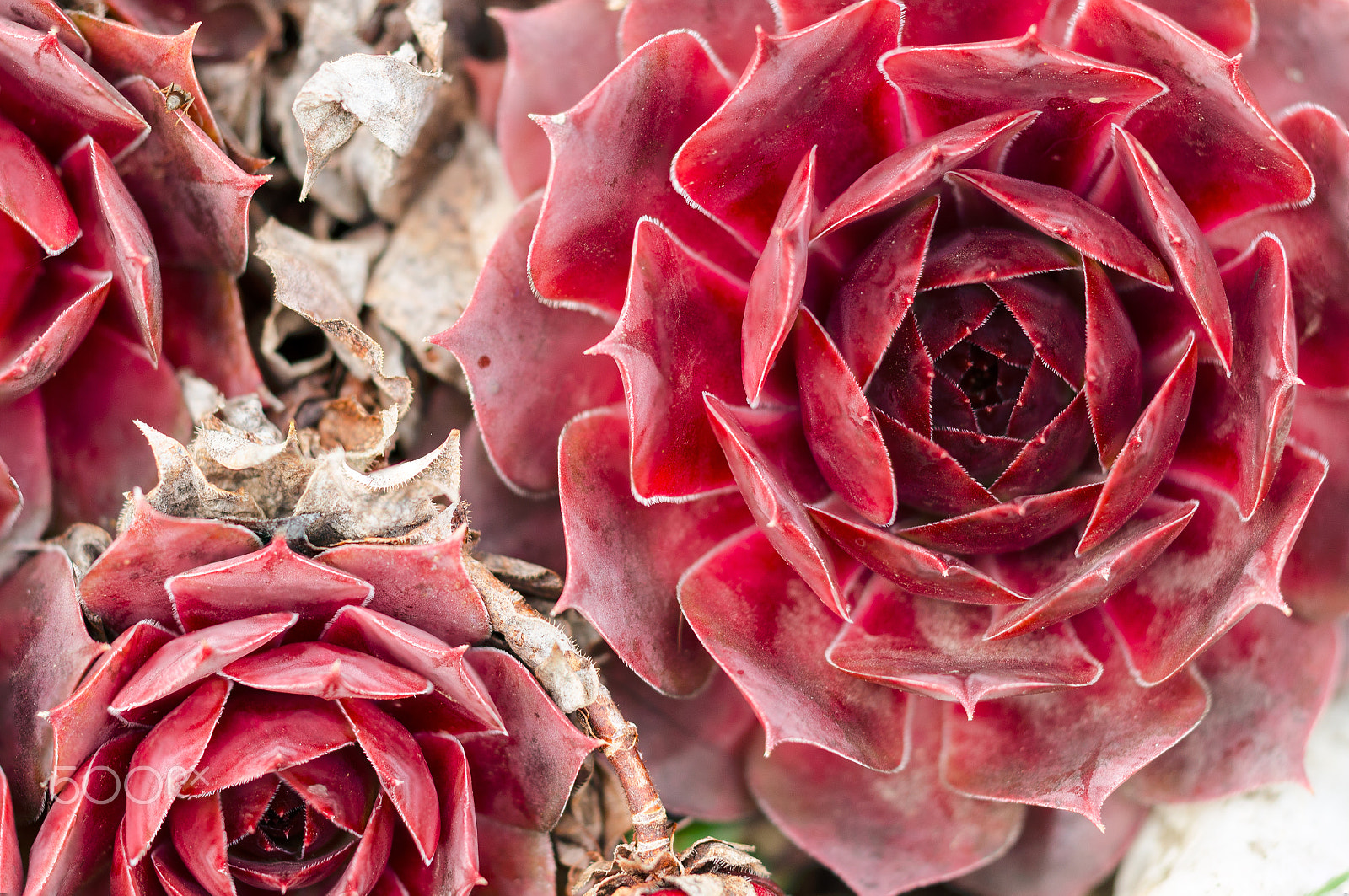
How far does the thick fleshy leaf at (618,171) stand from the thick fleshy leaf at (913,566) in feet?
1.11

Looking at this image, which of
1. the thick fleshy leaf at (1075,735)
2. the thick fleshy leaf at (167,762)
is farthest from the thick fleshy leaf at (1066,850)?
the thick fleshy leaf at (167,762)

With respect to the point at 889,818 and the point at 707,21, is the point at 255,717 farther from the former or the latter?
the point at 707,21

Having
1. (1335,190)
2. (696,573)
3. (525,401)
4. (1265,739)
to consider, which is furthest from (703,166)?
(1265,739)

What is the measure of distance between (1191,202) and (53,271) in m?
1.18

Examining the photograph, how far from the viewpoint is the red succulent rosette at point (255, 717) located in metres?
0.94

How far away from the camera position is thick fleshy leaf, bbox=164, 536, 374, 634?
3.14 feet

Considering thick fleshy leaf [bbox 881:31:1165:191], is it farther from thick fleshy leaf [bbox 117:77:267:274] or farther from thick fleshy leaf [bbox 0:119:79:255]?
thick fleshy leaf [bbox 0:119:79:255]

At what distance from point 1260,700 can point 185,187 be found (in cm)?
127

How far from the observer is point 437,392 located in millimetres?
1349

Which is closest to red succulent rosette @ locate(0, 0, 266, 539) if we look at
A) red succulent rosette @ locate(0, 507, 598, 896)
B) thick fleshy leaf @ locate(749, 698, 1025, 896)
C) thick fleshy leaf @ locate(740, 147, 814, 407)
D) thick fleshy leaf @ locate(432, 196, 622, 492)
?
red succulent rosette @ locate(0, 507, 598, 896)

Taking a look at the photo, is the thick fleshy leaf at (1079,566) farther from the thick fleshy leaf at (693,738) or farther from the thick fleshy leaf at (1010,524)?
the thick fleshy leaf at (693,738)

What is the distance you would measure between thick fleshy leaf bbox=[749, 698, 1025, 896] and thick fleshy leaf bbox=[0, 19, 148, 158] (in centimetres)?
97

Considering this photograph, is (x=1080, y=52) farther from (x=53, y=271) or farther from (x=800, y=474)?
(x=53, y=271)

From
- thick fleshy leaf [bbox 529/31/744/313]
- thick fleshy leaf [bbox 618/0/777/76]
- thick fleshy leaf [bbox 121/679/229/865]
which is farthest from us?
thick fleshy leaf [bbox 618/0/777/76]
